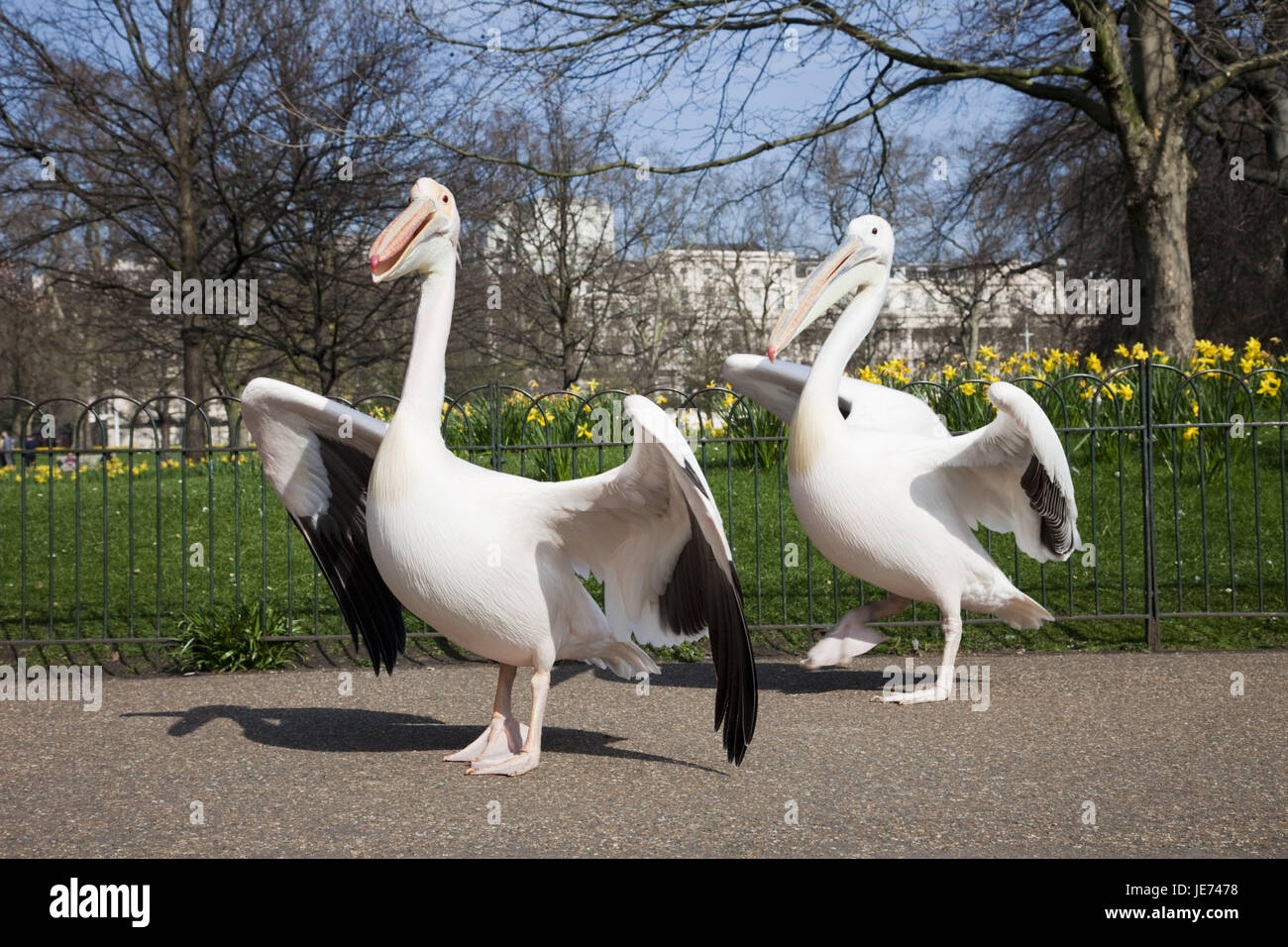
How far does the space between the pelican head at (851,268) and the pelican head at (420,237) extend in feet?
5.30

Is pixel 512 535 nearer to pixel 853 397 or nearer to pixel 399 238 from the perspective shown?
pixel 399 238

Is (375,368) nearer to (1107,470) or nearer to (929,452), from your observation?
(1107,470)

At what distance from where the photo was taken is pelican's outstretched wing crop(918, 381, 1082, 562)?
484 cm

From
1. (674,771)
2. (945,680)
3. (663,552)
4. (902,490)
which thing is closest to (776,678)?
(945,680)

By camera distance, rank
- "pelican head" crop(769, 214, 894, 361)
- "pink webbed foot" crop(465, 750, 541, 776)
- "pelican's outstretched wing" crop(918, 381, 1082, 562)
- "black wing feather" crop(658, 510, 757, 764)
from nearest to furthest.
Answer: "black wing feather" crop(658, 510, 757, 764) < "pink webbed foot" crop(465, 750, 541, 776) < "pelican's outstretched wing" crop(918, 381, 1082, 562) < "pelican head" crop(769, 214, 894, 361)

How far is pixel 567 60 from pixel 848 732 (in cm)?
706

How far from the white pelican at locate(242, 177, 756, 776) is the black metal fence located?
2060 mm

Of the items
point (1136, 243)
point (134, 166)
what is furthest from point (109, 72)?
point (1136, 243)

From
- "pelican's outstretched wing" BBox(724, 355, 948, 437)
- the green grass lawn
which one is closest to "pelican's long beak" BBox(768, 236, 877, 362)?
"pelican's outstretched wing" BBox(724, 355, 948, 437)

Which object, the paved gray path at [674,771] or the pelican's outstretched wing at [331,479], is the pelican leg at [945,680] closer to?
the paved gray path at [674,771]

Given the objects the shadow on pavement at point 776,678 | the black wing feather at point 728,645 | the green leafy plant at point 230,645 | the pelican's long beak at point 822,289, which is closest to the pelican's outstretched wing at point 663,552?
the black wing feather at point 728,645

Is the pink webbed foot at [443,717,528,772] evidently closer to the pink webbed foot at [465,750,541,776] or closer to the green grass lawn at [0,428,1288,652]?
the pink webbed foot at [465,750,541,776]

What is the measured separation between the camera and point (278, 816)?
3.91 metres

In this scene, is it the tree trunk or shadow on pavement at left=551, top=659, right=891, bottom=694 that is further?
the tree trunk
